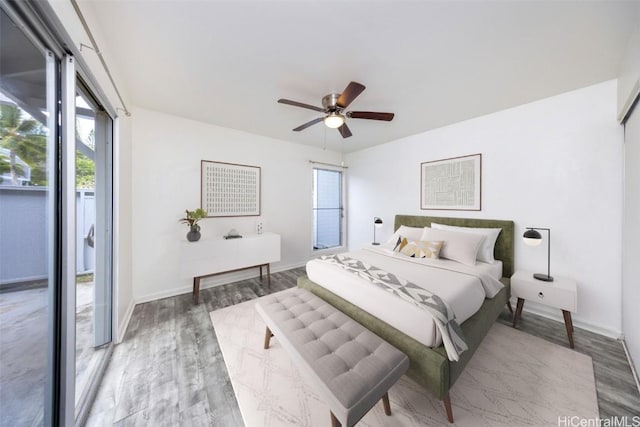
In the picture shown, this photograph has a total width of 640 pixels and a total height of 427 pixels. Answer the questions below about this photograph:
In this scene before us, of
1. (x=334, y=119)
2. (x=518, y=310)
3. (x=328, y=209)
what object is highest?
(x=334, y=119)

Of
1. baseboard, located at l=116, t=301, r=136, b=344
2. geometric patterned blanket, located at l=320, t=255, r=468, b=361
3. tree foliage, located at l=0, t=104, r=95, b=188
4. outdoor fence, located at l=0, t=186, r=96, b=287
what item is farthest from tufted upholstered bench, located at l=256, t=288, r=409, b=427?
tree foliage, located at l=0, t=104, r=95, b=188

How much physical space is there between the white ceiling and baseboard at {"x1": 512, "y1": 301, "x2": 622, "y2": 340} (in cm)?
241

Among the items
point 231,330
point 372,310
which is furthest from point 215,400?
point 372,310

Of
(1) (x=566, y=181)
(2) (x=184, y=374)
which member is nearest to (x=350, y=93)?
(1) (x=566, y=181)

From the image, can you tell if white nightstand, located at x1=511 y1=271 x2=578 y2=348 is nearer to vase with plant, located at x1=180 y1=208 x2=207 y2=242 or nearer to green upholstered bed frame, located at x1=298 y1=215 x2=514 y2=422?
green upholstered bed frame, located at x1=298 y1=215 x2=514 y2=422

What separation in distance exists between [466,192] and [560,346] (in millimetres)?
1856

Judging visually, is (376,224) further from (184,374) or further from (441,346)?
(184,374)

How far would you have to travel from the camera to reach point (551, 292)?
1944mm

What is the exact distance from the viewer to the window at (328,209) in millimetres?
4590

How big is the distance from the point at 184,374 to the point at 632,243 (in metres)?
3.64

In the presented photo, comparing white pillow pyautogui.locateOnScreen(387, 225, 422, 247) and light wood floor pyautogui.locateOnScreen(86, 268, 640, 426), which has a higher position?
white pillow pyautogui.locateOnScreen(387, 225, 422, 247)

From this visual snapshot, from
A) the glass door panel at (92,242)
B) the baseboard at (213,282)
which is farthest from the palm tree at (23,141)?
the baseboard at (213,282)

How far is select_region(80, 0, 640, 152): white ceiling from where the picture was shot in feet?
4.18

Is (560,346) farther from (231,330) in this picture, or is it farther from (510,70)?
(231,330)
